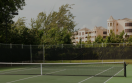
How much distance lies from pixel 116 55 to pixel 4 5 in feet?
43.0

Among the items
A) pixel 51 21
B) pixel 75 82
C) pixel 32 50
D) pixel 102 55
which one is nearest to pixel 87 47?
pixel 102 55

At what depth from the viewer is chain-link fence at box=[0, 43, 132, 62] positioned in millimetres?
26577

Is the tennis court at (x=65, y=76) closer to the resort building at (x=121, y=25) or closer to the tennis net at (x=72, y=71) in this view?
the tennis net at (x=72, y=71)

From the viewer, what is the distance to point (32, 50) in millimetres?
28625

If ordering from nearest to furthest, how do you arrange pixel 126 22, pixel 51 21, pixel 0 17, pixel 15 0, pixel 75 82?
pixel 75 82
pixel 0 17
pixel 15 0
pixel 51 21
pixel 126 22

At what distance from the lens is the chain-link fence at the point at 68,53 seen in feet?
87.2

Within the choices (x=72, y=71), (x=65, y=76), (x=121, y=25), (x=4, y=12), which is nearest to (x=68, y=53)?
(x=4, y=12)

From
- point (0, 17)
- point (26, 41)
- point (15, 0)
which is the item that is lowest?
point (26, 41)

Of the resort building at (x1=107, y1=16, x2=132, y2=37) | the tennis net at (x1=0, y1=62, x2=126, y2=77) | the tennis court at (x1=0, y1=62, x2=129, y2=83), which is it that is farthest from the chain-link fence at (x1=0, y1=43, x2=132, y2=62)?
the resort building at (x1=107, y1=16, x2=132, y2=37)

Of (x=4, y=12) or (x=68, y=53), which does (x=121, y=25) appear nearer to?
(x=68, y=53)

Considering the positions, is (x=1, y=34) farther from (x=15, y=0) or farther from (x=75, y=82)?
(x=75, y=82)

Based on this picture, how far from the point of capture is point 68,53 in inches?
1131

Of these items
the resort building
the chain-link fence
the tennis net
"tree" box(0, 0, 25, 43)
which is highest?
the resort building

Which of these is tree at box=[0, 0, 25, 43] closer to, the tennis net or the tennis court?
the tennis net
